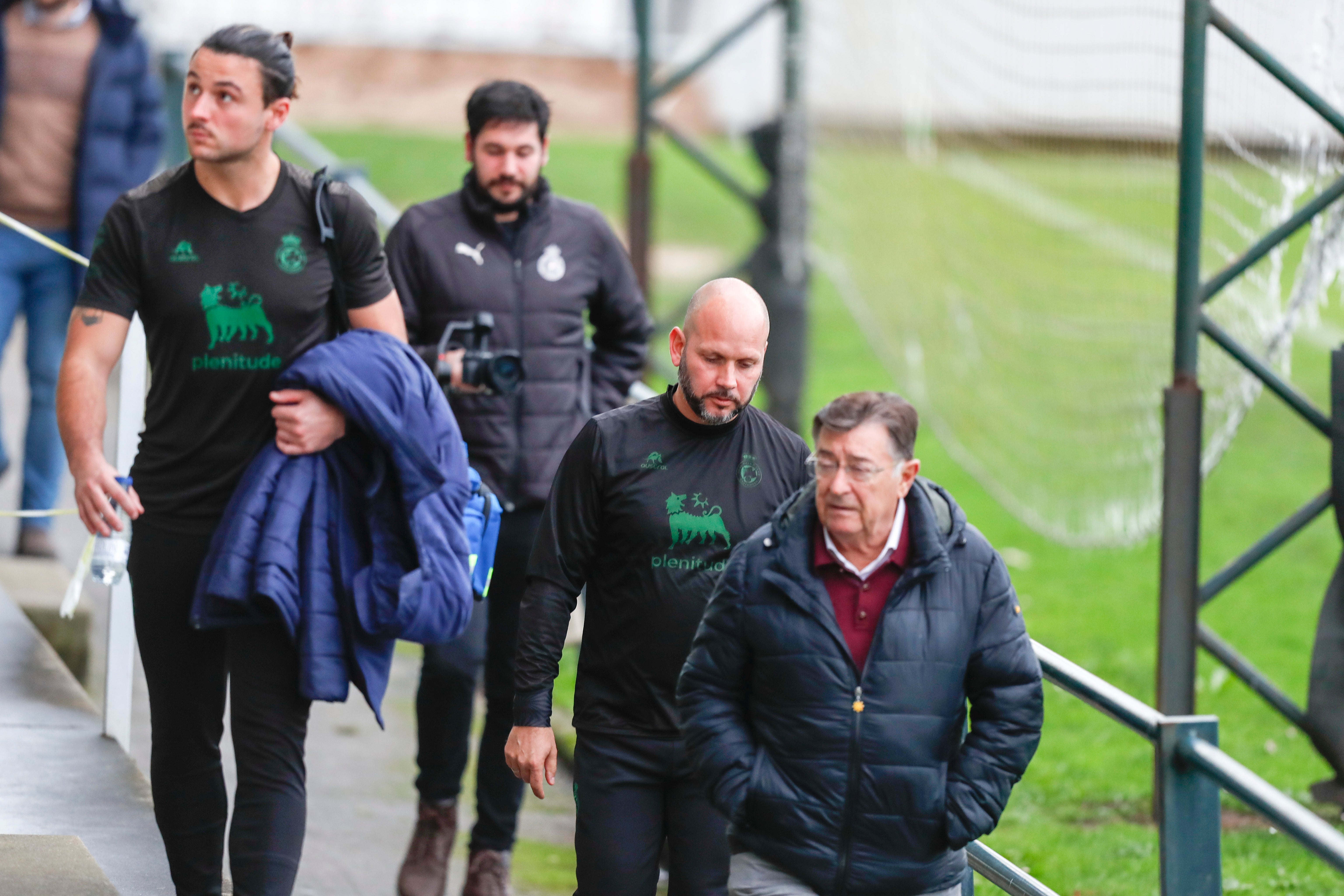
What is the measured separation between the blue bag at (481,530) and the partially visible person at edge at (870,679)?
1113 millimetres

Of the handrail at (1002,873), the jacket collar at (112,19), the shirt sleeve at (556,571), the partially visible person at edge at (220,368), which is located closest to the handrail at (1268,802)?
the handrail at (1002,873)

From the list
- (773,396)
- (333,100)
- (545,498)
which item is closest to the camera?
(545,498)

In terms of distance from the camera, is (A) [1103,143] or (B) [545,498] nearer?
(B) [545,498]

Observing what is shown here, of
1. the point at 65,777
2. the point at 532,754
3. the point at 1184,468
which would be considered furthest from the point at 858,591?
the point at 1184,468

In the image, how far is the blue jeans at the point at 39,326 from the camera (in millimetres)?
6523

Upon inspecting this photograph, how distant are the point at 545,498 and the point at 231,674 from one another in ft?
4.13

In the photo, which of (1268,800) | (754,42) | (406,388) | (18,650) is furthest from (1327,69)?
(754,42)

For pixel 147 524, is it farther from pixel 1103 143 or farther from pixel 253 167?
pixel 1103 143

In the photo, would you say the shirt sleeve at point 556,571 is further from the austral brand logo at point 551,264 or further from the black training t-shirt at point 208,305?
the austral brand logo at point 551,264

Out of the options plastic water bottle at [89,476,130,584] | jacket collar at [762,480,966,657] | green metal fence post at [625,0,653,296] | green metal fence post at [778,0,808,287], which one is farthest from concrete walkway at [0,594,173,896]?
green metal fence post at [778,0,808,287]

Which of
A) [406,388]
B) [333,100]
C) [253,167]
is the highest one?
[333,100]

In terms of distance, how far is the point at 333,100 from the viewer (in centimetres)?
3067

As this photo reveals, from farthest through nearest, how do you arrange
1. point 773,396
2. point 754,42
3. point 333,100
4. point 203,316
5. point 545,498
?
point 333,100 < point 754,42 < point 773,396 < point 545,498 < point 203,316

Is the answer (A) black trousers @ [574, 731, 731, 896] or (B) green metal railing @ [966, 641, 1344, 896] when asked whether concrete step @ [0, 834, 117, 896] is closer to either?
(A) black trousers @ [574, 731, 731, 896]
